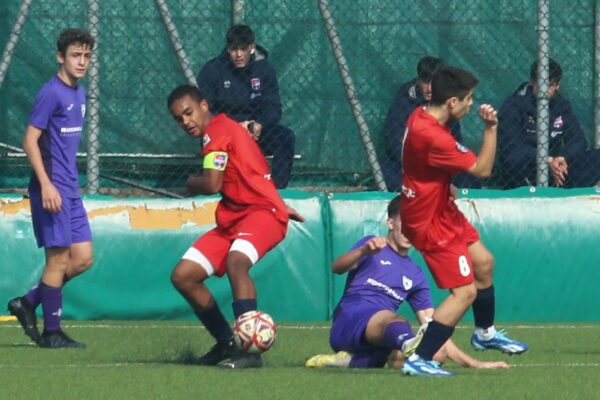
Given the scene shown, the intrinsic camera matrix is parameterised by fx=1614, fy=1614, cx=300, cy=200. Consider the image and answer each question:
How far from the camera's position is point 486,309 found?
976 cm

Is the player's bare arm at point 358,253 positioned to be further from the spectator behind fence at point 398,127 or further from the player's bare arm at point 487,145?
the spectator behind fence at point 398,127

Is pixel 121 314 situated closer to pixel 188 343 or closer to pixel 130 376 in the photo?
pixel 188 343

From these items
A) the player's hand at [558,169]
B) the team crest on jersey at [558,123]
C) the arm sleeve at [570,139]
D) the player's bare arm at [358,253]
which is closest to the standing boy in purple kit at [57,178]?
the player's bare arm at [358,253]

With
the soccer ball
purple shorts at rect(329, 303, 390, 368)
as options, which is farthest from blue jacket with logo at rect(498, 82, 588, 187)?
the soccer ball

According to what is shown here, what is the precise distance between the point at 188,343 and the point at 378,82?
4.25 m

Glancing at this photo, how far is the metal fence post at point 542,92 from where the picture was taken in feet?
45.4

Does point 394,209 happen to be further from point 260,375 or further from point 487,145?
point 260,375

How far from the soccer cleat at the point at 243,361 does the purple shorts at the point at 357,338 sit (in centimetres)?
50

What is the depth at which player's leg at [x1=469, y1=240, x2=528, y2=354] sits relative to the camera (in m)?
9.54

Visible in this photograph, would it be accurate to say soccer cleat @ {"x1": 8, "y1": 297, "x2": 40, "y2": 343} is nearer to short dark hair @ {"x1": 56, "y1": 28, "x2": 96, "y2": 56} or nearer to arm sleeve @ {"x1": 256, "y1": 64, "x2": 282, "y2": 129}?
short dark hair @ {"x1": 56, "y1": 28, "x2": 96, "y2": 56}

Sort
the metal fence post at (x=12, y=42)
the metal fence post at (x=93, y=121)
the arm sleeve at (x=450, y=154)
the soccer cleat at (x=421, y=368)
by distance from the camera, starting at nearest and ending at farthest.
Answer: the soccer cleat at (x=421, y=368), the arm sleeve at (x=450, y=154), the metal fence post at (x=93, y=121), the metal fence post at (x=12, y=42)

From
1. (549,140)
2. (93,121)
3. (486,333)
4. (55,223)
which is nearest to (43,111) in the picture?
(55,223)

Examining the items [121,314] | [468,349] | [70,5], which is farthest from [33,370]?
[70,5]

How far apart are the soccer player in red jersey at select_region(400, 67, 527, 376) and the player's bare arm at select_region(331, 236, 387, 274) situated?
0.59 feet
